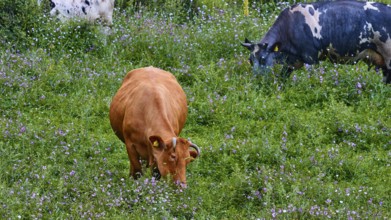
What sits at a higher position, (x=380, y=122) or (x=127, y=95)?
(x=127, y=95)

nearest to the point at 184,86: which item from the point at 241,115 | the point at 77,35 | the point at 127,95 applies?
the point at 241,115

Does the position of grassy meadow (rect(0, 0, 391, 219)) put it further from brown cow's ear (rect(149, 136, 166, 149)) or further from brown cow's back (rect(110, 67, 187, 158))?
brown cow's back (rect(110, 67, 187, 158))

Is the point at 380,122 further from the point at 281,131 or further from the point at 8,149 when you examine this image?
the point at 8,149

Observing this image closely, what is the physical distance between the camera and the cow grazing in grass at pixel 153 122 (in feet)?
31.1

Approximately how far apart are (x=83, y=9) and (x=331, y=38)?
14.9 feet

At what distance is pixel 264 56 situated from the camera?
47.2 ft

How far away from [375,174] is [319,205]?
5.39ft

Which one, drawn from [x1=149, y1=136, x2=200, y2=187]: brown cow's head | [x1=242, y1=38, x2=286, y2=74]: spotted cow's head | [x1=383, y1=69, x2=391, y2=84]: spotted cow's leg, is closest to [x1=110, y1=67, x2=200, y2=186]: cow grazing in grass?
[x1=149, y1=136, x2=200, y2=187]: brown cow's head

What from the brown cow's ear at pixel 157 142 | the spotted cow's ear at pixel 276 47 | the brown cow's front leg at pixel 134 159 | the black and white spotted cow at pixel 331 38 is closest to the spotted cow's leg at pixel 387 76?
the black and white spotted cow at pixel 331 38

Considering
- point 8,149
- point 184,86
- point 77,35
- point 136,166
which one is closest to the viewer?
point 136,166

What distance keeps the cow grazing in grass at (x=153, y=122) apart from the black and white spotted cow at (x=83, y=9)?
4.83 meters

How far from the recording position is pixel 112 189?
9.82 metres

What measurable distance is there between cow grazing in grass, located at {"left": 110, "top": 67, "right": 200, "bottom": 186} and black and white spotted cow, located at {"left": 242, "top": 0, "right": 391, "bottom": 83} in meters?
3.59

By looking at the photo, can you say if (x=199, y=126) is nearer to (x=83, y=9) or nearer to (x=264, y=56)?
(x=264, y=56)
